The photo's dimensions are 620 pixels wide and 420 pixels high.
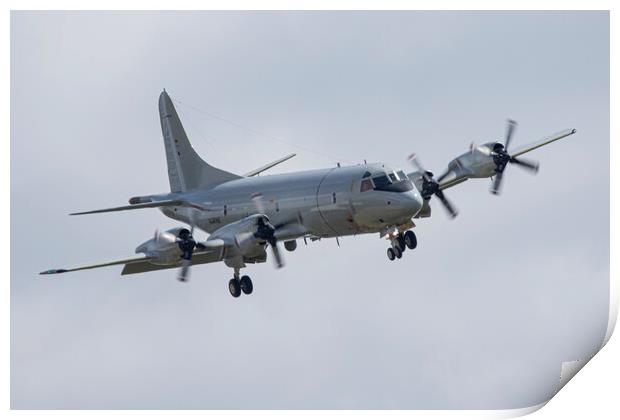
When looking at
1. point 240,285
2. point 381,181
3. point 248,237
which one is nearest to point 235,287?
point 240,285

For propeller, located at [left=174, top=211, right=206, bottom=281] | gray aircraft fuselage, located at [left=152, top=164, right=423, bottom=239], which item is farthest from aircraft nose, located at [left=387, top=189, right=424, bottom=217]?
propeller, located at [left=174, top=211, right=206, bottom=281]

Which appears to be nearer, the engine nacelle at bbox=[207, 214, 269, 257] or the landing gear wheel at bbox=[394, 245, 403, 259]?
the engine nacelle at bbox=[207, 214, 269, 257]

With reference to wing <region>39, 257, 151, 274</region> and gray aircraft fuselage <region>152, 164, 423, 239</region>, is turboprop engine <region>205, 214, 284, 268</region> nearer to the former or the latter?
gray aircraft fuselage <region>152, 164, 423, 239</region>

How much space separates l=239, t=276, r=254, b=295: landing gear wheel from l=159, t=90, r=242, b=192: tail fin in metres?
7.21

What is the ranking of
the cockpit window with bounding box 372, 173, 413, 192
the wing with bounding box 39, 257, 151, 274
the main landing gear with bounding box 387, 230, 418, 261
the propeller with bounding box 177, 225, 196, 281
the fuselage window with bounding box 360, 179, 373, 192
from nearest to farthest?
the wing with bounding box 39, 257, 151, 274, the propeller with bounding box 177, 225, 196, 281, the cockpit window with bounding box 372, 173, 413, 192, the fuselage window with bounding box 360, 179, 373, 192, the main landing gear with bounding box 387, 230, 418, 261

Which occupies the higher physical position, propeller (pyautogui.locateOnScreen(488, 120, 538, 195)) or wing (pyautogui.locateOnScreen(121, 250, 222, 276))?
propeller (pyautogui.locateOnScreen(488, 120, 538, 195))

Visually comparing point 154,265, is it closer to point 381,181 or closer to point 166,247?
point 166,247

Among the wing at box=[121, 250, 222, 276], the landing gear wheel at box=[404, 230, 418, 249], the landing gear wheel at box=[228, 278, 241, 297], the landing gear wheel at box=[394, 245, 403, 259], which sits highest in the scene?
the landing gear wheel at box=[404, 230, 418, 249]

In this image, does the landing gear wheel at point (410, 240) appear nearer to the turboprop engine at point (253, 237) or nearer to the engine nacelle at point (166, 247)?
the turboprop engine at point (253, 237)

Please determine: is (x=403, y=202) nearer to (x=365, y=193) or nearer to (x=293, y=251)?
(x=365, y=193)

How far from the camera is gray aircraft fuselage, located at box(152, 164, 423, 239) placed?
67250 mm

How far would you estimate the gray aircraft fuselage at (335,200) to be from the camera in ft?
221

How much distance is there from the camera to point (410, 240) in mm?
69125

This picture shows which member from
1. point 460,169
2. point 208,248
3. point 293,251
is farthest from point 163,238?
point 460,169
